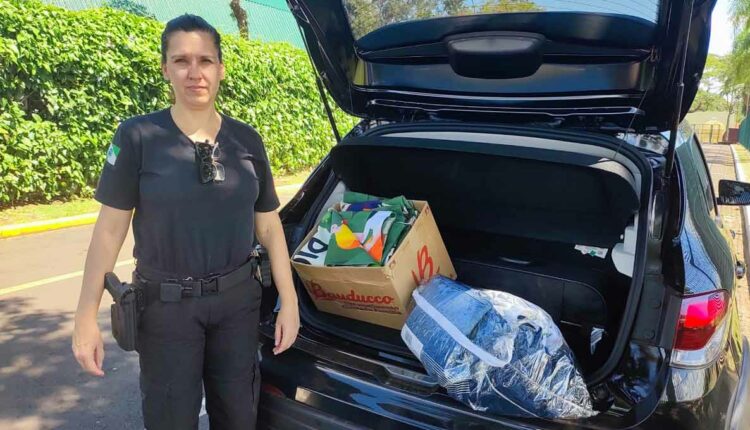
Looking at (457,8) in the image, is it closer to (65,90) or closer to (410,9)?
(410,9)

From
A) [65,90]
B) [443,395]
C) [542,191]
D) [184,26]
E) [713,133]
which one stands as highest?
[184,26]

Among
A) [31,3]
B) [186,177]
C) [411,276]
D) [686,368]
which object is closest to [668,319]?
[686,368]

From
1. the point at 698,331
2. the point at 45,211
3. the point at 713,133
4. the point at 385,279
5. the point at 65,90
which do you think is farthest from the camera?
the point at 713,133

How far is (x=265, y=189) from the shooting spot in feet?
6.41

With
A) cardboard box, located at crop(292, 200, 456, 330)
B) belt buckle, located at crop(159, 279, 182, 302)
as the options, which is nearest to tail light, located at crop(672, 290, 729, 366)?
cardboard box, located at crop(292, 200, 456, 330)

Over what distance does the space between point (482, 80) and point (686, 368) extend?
141 centimetres

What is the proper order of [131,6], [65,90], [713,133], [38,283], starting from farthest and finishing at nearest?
[713,133] → [131,6] → [65,90] → [38,283]

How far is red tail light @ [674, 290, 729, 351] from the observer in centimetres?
154

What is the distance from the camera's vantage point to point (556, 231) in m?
2.50

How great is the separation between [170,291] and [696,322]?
1508mm

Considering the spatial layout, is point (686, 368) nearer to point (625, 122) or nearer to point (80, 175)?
point (625, 122)

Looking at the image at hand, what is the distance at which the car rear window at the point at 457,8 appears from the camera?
1.96 m

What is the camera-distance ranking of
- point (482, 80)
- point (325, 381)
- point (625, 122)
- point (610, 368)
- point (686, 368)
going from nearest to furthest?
1. point (686, 368)
2. point (610, 368)
3. point (325, 381)
4. point (625, 122)
5. point (482, 80)

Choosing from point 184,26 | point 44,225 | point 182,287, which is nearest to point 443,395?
point 182,287
